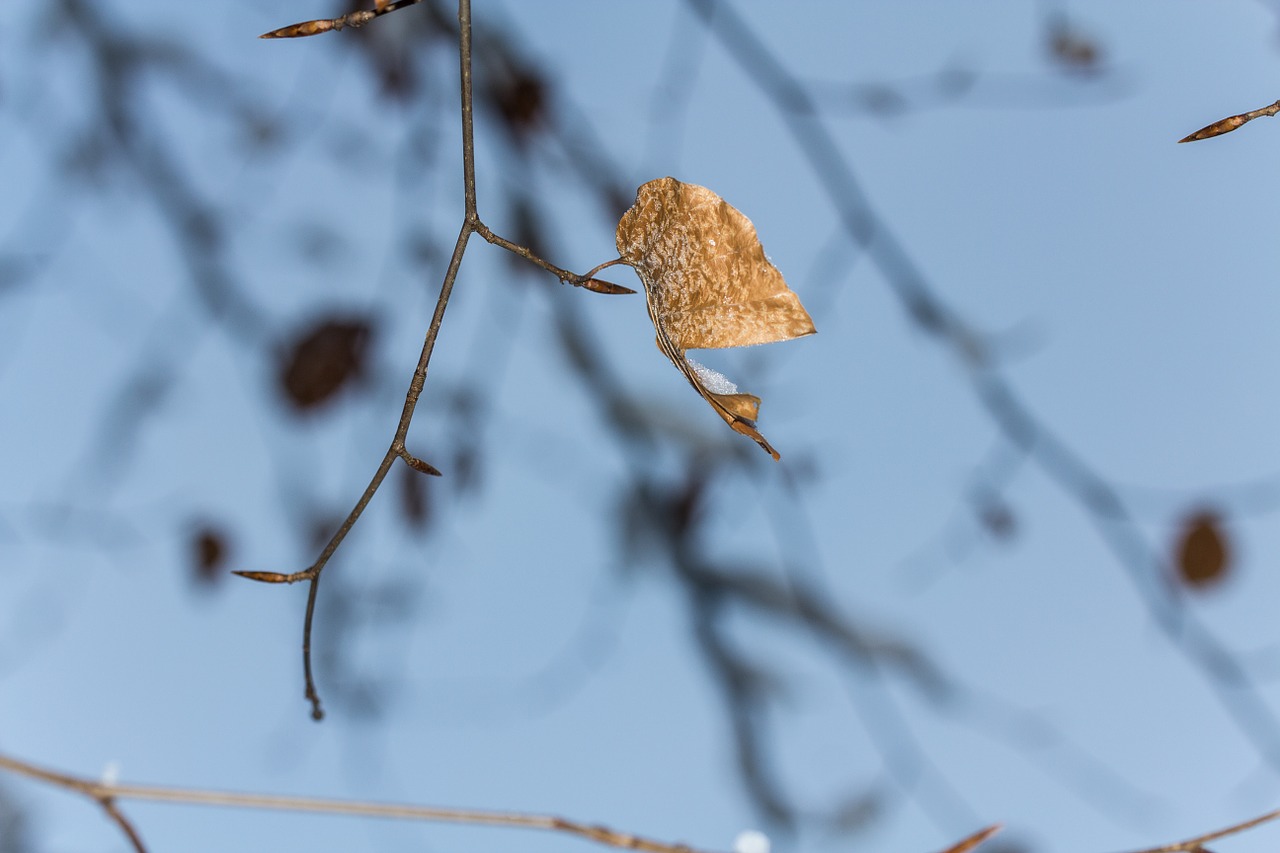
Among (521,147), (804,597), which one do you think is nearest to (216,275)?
(521,147)

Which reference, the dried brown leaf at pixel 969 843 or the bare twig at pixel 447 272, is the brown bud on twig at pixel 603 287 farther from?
the dried brown leaf at pixel 969 843

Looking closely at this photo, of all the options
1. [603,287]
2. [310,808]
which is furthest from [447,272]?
[310,808]

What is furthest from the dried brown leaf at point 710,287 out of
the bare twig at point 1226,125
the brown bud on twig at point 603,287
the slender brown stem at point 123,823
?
the slender brown stem at point 123,823

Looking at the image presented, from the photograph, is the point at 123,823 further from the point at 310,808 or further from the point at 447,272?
the point at 447,272

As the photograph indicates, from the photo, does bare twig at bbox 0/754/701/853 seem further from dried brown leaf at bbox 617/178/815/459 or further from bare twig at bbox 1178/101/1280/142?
bare twig at bbox 1178/101/1280/142

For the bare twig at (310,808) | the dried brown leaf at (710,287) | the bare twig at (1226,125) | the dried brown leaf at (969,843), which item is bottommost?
the dried brown leaf at (969,843)

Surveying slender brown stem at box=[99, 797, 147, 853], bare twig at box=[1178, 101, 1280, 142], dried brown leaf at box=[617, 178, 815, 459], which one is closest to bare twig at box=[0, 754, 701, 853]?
slender brown stem at box=[99, 797, 147, 853]

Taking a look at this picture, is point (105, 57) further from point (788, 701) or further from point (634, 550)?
point (788, 701)

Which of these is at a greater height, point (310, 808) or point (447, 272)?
point (447, 272)
